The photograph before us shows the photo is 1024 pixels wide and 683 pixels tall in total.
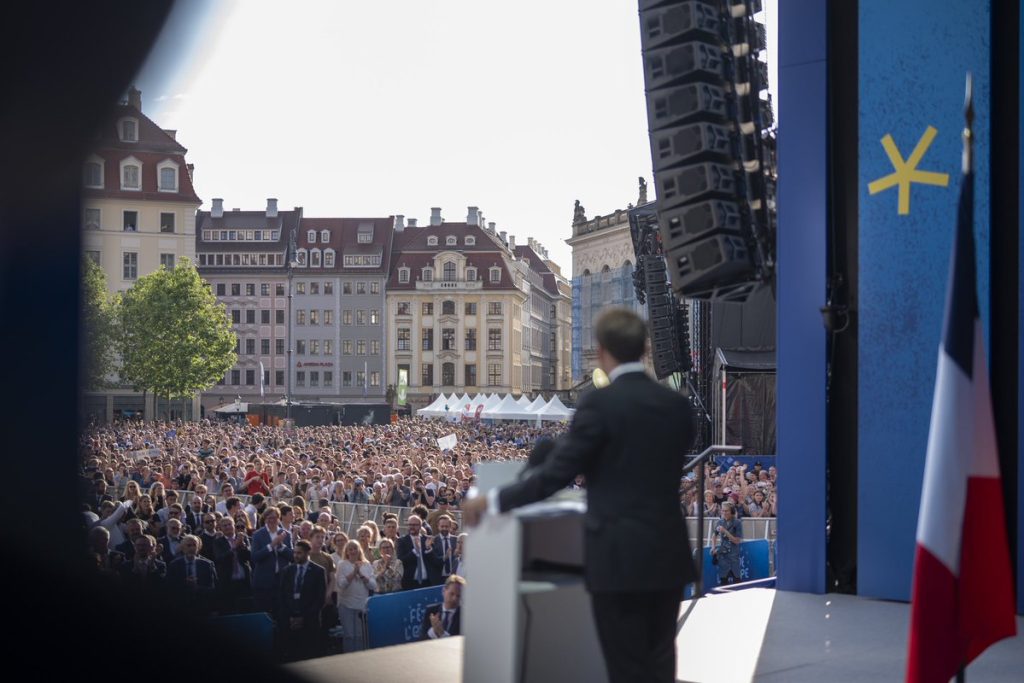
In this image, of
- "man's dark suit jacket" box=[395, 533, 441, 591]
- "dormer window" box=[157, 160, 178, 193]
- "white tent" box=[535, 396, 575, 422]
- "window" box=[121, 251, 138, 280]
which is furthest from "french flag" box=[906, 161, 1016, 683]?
"window" box=[121, 251, 138, 280]

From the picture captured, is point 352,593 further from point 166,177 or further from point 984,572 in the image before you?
point 166,177

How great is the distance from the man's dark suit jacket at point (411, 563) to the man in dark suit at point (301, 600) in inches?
44.9

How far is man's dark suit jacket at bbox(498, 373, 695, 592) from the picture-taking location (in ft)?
12.7

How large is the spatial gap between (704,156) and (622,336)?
5.38 metres

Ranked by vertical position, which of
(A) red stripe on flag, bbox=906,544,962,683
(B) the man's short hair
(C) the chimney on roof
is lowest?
(A) red stripe on flag, bbox=906,544,962,683

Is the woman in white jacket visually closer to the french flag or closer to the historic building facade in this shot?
the french flag

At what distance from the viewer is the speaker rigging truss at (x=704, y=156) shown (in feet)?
29.7

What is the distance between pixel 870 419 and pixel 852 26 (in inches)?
108

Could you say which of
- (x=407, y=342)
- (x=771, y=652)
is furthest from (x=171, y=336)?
(x=771, y=652)

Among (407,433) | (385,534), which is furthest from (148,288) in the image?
(385,534)

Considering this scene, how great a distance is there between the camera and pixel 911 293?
26.0 ft

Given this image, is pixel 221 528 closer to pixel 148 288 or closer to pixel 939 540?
pixel 939 540

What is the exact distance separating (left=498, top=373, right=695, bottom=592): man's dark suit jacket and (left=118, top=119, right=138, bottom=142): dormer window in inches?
2986

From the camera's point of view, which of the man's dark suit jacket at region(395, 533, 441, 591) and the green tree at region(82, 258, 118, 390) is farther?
the green tree at region(82, 258, 118, 390)
